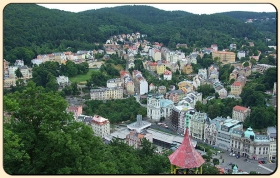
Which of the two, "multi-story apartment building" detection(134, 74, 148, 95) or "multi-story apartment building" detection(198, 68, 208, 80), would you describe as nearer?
"multi-story apartment building" detection(134, 74, 148, 95)

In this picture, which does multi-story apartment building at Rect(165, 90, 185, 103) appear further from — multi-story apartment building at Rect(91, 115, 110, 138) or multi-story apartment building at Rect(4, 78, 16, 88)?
multi-story apartment building at Rect(4, 78, 16, 88)

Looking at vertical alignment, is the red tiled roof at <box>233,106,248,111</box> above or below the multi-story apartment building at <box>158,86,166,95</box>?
above

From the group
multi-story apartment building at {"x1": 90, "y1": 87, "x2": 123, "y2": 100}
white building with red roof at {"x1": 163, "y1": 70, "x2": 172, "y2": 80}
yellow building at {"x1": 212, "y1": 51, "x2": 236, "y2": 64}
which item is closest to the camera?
multi-story apartment building at {"x1": 90, "y1": 87, "x2": 123, "y2": 100}

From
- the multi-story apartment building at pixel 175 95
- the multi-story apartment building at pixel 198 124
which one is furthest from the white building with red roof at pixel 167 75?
the multi-story apartment building at pixel 198 124

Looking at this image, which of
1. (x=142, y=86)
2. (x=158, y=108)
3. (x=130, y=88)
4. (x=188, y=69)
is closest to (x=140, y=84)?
(x=142, y=86)

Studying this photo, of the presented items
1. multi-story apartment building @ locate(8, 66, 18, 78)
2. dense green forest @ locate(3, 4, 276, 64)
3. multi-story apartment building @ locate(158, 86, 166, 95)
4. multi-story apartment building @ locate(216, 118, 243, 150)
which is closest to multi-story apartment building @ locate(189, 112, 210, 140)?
multi-story apartment building @ locate(216, 118, 243, 150)

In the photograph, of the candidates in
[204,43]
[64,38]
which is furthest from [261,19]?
[64,38]

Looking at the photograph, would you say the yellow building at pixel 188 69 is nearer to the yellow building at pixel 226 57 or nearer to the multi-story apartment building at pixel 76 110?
the yellow building at pixel 226 57
